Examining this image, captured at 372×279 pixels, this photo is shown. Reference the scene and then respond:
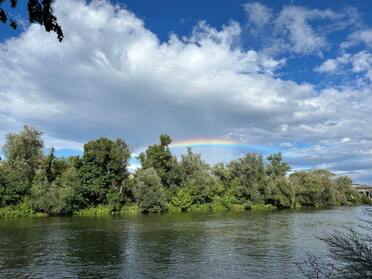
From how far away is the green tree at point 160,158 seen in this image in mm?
77375

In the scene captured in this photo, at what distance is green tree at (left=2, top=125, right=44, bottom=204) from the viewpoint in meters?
57.4

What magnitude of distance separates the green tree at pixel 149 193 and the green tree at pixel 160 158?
10.3m

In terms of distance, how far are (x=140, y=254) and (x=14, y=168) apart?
4929 cm

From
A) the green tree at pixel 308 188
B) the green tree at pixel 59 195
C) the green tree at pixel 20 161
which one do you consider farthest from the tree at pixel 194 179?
the green tree at pixel 20 161

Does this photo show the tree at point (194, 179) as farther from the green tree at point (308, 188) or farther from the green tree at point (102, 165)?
the green tree at point (308, 188)

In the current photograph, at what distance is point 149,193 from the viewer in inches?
2552

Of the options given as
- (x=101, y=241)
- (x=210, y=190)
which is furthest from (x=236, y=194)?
(x=101, y=241)

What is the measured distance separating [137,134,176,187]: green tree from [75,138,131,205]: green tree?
819 cm

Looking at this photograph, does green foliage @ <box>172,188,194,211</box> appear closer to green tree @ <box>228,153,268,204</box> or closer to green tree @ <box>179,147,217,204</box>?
green tree @ <box>179,147,217,204</box>

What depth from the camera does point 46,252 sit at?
75.5 feet

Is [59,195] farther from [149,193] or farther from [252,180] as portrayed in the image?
[252,180]

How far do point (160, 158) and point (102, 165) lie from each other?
15.5 metres

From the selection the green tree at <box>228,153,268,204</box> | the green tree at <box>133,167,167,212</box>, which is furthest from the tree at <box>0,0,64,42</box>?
the green tree at <box>228,153,268,204</box>

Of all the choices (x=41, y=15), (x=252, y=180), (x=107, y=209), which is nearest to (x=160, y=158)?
(x=107, y=209)
